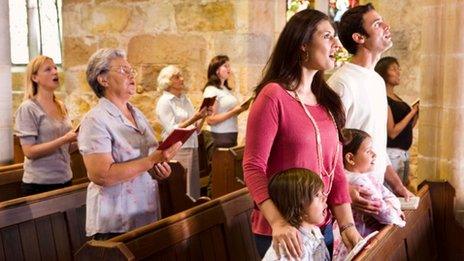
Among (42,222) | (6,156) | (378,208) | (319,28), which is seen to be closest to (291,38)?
(319,28)

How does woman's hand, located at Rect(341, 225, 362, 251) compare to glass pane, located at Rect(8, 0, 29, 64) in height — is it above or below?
below

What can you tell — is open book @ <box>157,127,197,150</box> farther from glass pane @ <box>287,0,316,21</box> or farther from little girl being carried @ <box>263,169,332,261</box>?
glass pane @ <box>287,0,316,21</box>

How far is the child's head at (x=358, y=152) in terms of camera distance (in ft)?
8.00

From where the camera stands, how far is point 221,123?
5340 mm

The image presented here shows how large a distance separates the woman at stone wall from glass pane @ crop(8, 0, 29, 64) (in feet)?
10.1

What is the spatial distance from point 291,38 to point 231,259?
1.17 metres

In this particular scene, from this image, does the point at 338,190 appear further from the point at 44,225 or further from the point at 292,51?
the point at 44,225

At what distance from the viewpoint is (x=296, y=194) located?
6.09 ft

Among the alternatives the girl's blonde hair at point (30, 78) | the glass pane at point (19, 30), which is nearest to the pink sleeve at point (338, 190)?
the girl's blonde hair at point (30, 78)

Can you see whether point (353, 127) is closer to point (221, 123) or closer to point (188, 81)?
point (221, 123)

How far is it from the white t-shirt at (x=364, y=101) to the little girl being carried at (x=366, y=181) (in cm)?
6

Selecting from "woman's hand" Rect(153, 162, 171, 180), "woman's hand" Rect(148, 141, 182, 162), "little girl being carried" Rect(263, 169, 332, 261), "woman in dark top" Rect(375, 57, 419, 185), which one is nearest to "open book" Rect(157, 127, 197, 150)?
"woman's hand" Rect(148, 141, 182, 162)

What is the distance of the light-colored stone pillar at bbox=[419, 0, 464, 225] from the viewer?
11.7 ft

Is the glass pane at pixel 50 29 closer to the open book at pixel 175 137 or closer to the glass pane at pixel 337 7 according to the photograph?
the glass pane at pixel 337 7
